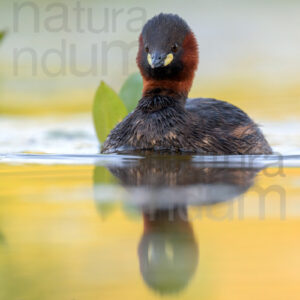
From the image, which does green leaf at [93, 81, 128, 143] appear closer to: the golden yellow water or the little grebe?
the little grebe

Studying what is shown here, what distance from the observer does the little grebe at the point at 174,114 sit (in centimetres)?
567

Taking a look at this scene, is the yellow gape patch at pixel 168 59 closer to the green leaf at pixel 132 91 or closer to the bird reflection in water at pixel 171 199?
the green leaf at pixel 132 91

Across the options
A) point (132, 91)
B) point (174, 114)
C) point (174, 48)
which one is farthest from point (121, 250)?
point (132, 91)

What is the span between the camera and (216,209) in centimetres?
281

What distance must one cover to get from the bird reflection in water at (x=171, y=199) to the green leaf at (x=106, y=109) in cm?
170

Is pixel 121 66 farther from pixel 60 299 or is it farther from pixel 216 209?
pixel 60 299

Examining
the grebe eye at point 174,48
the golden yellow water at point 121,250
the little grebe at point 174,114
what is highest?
the grebe eye at point 174,48

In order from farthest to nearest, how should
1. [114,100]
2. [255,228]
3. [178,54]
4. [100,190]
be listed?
[114,100]
[178,54]
[100,190]
[255,228]

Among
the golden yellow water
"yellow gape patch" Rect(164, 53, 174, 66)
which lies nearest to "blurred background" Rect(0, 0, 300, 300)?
the golden yellow water

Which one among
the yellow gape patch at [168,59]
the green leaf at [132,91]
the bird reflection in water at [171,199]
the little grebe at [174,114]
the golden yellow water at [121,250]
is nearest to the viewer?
the golden yellow water at [121,250]

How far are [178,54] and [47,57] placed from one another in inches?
226

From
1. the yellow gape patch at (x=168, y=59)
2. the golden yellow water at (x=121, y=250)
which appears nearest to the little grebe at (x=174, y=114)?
the yellow gape patch at (x=168, y=59)

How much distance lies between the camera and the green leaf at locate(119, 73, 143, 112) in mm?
7066

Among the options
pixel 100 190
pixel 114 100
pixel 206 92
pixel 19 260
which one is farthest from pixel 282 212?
pixel 206 92
